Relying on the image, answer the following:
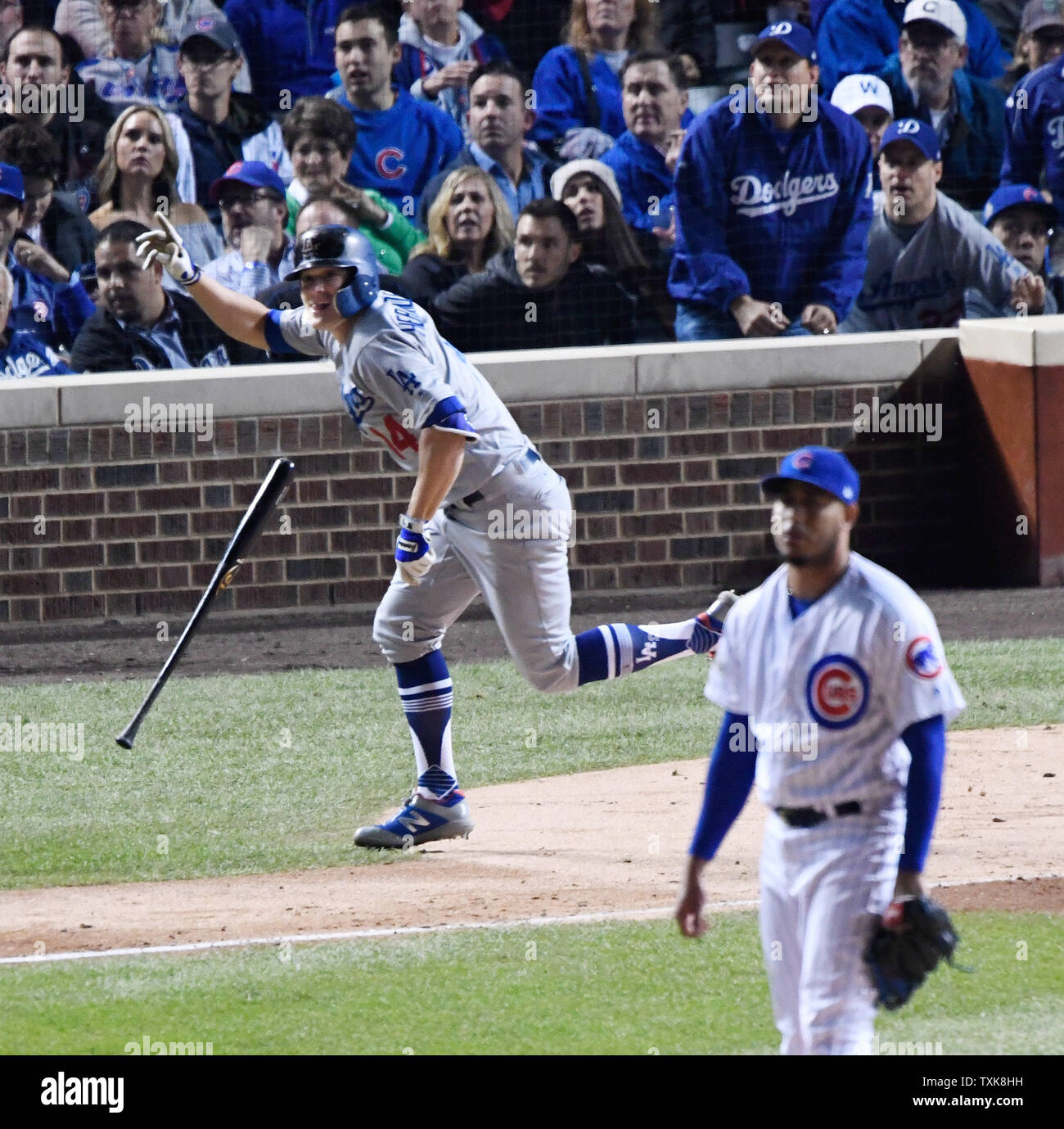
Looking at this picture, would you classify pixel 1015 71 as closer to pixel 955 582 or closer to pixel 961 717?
pixel 955 582

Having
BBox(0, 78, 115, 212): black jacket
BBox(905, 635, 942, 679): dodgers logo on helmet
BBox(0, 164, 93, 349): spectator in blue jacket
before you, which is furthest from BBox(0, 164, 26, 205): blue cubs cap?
BBox(905, 635, 942, 679): dodgers logo on helmet

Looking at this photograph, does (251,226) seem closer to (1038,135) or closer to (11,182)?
(11,182)

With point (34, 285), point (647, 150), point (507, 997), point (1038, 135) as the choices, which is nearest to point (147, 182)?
point (34, 285)

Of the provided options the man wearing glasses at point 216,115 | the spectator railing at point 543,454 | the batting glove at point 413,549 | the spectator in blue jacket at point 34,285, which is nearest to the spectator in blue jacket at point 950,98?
the spectator railing at point 543,454

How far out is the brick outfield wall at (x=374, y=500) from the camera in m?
12.5

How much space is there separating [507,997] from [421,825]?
1.99 metres

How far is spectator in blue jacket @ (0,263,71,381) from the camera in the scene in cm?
1285

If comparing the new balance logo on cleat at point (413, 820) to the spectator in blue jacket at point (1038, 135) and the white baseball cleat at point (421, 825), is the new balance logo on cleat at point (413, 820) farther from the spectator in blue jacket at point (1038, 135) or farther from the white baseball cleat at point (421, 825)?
the spectator in blue jacket at point (1038, 135)

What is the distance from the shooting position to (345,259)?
6715 millimetres

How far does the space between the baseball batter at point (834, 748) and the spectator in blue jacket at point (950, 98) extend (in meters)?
10.5

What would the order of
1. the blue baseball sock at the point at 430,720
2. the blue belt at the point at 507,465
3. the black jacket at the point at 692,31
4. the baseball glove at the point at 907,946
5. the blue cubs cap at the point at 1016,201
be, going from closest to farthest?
1. the baseball glove at the point at 907,946
2. the blue belt at the point at 507,465
3. the blue baseball sock at the point at 430,720
4. the blue cubs cap at the point at 1016,201
5. the black jacket at the point at 692,31

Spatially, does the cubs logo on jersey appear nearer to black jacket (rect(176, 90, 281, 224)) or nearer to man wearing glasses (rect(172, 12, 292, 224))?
man wearing glasses (rect(172, 12, 292, 224))

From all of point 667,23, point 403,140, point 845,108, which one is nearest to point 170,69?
point 403,140

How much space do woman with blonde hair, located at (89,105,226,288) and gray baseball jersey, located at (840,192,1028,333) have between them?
4.58 metres
